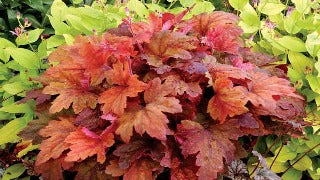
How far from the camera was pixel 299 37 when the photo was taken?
92.1 inches

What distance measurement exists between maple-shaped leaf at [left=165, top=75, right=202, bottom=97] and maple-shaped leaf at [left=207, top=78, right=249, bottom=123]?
7 cm

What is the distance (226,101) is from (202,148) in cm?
19

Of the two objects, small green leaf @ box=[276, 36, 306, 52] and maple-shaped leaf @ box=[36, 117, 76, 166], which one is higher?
small green leaf @ box=[276, 36, 306, 52]

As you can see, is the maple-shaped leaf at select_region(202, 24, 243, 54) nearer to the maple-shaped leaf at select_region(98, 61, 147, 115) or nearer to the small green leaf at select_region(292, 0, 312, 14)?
the maple-shaped leaf at select_region(98, 61, 147, 115)

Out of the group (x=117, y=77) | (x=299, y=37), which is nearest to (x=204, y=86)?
(x=117, y=77)

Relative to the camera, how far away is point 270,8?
238cm

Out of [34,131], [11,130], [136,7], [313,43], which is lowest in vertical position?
[11,130]

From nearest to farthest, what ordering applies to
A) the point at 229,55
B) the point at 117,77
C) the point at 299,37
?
the point at 117,77
the point at 229,55
the point at 299,37

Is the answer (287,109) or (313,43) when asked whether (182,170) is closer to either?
(287,109)

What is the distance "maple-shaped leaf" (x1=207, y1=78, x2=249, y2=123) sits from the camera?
1.59 m

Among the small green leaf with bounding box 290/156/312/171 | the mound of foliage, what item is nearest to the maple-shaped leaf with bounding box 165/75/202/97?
the mound of foliage

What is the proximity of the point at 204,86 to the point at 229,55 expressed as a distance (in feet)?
0.77

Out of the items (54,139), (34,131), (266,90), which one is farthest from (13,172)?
(266,90)

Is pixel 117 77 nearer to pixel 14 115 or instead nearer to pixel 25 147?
pixel 25 147
